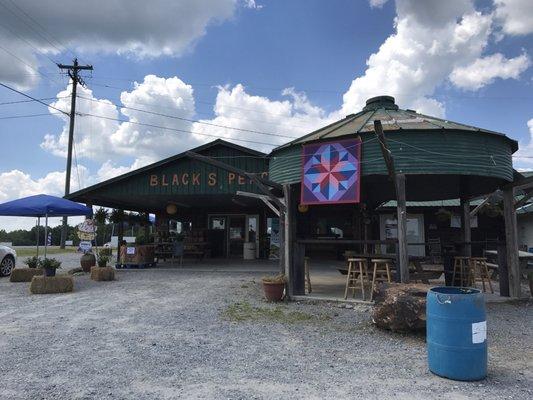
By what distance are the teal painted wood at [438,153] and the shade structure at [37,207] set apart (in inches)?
341

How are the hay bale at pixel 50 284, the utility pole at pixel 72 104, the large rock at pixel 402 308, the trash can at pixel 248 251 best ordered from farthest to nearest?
the utility pole at pixel 72 104 < the trash can at pixel 248 251 < the hay bale at pixel 50 284 < the large rock at pixel 402 308

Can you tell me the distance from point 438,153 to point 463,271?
354 centimetres

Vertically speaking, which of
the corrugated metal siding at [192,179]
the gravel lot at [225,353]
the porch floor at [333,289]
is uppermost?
the corrugated metal siding at [192,179]

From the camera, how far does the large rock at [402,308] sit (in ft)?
18.6

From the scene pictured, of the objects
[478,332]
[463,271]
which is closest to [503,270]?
[463,271]

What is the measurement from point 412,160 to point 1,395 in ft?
21.7

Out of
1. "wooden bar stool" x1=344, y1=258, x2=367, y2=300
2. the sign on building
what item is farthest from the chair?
the sign on building

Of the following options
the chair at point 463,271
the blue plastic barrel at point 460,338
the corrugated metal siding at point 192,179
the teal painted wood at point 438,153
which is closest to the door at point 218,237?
the corrugated metal siding at point 192,179

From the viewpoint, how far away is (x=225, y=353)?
16.7ft

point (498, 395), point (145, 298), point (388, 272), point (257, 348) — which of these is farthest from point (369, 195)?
point (498, 395)

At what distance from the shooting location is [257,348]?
5301mm

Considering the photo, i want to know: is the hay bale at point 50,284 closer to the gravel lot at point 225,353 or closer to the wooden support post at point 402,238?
the gravel lot at point 225,353

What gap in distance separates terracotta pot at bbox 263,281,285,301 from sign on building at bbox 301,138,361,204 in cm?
176

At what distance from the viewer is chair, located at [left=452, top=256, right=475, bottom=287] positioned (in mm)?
9297
